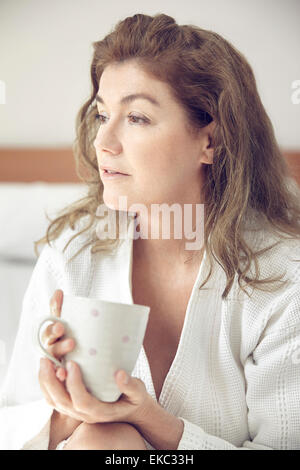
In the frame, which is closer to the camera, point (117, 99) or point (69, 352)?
point (69, 352)

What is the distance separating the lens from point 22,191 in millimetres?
1519

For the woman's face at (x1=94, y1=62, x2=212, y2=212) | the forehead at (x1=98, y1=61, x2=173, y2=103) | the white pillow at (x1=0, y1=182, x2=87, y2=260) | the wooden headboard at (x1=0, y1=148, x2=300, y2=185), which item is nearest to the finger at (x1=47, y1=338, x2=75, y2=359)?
the woman's face at (x1=94, y1=62, x2=212, y2=212)

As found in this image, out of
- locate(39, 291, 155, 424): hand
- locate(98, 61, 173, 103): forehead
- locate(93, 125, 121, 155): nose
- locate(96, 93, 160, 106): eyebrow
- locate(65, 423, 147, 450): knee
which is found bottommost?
locate(65, 423, 147, 450): knee

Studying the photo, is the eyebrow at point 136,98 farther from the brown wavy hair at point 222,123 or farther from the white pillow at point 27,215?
the white pillow at point 27,215

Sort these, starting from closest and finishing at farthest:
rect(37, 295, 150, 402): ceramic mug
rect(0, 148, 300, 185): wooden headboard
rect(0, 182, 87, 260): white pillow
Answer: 1. rect(37, 295, 150, 402): ceramic mug
2. rect(0, 182, 87, 260): white pillow
3. rect(0, 148, 300, 185): wooden headboard

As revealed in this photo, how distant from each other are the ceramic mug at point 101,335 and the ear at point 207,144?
373 mm

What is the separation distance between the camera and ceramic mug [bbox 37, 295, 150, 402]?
0.52 meters

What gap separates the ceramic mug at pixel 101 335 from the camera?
20.5 inches

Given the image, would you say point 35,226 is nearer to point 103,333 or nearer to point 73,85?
point 73,85

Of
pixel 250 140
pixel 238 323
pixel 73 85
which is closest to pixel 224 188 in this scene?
pixel 250 140

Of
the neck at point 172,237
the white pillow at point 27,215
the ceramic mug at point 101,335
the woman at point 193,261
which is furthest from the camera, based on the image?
the white pillow at point 27,215

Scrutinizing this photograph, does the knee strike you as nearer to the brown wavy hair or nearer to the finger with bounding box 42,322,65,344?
the finger with bounding box 42,322,65,344

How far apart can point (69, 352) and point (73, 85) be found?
117 centimetres

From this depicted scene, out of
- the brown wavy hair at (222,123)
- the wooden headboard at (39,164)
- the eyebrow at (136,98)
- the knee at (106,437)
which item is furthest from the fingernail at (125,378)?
the wooden headboard at (39,164)
